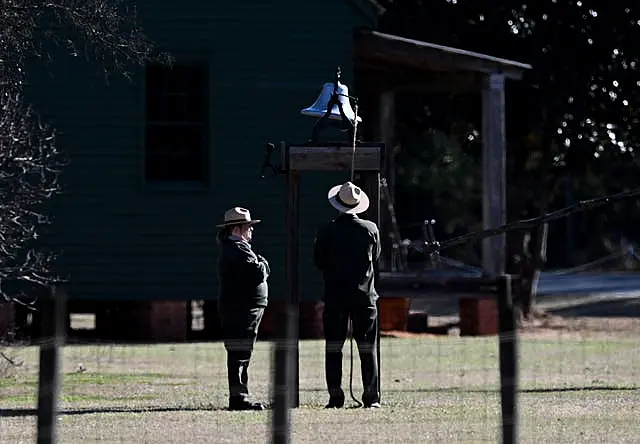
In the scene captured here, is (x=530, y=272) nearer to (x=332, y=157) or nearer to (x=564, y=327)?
(x=564, y=327)

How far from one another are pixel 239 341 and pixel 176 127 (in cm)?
910

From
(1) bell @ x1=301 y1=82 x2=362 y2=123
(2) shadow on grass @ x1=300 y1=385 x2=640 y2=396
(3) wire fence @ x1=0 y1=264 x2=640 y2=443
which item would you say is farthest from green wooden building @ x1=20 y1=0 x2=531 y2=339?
(1) bell @ x1=301 y1=82 x2=362 y2=123

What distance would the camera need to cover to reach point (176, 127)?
74.5 ft

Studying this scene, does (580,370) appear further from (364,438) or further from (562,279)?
(562,279)

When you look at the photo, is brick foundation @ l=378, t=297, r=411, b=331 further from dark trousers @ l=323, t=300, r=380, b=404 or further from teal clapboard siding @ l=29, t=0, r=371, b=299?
dark trousers @ l=323, t=300, r=380, b=404

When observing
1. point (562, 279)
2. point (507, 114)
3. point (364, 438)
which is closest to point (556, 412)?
point (364, 438)

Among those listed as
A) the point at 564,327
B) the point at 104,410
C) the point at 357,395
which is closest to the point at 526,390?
the point at 357,395

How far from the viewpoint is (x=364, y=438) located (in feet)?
38.7

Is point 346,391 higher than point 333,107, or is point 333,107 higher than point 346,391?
point 333,107

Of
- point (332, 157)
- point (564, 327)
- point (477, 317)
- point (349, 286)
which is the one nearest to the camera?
point (349, 286)

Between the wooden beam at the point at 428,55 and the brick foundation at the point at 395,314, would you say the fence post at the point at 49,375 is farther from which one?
the brick foundation at the point at 395,314

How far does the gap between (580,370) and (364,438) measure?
6.71m

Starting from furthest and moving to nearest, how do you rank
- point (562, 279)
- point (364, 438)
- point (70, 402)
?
point (562, 279) < point (70, 402) < point (364, 438)

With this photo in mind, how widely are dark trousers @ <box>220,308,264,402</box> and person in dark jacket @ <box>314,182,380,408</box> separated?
64 cm
